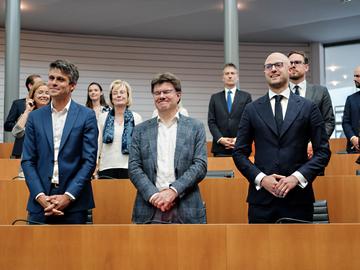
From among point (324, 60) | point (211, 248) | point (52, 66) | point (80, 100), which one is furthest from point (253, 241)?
point (324, 60)

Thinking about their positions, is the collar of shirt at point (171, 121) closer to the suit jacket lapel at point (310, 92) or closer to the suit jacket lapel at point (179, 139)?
the suit jacket lapel at point (179, 139)

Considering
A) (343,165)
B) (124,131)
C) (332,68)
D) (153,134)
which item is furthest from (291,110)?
(332,68)

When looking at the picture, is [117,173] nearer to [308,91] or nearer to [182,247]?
[308,91]

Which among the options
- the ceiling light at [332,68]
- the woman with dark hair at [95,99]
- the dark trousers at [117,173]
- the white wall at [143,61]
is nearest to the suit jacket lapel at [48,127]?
the dark trousers at [117,173]

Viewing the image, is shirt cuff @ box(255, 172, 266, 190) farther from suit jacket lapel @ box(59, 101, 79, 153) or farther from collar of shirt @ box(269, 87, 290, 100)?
suit jacket lapel @ box(59, 101, 79, 153)

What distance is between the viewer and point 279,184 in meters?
3.12

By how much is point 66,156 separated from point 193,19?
7.33 m

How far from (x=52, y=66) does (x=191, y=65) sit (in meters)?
8.58

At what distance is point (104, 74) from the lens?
11.4 m

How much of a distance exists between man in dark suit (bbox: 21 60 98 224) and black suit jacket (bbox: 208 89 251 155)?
2266 millimetres

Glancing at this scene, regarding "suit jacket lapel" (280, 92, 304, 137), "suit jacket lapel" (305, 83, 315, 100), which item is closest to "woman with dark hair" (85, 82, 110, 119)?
"suit jacket lapel" (305, 83, 315, 100)

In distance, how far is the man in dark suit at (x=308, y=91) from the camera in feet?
14.3

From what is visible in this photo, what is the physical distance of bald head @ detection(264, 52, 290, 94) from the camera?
3.35m

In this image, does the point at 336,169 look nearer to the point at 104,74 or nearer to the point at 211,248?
the point at 211,248
